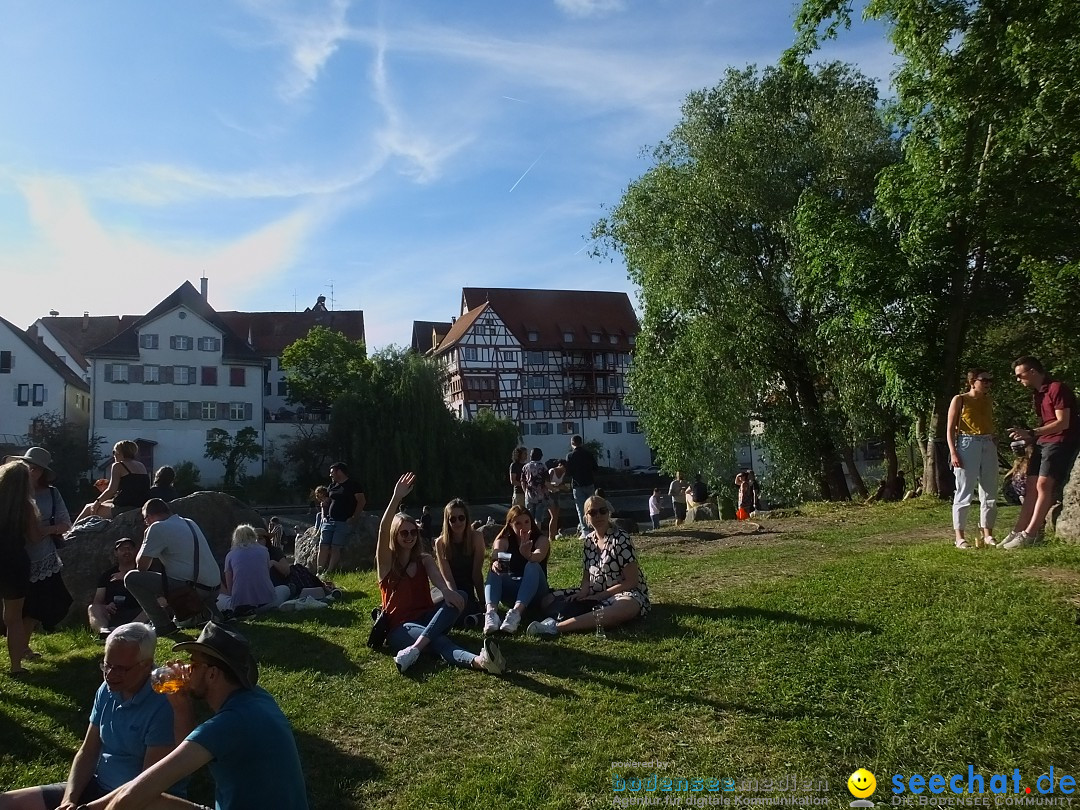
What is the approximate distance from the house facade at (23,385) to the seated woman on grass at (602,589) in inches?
2134

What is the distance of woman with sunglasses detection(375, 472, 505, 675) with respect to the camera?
6.91m

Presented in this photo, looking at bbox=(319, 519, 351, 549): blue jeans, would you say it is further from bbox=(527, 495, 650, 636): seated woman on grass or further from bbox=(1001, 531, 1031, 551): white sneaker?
bbox=(1001, 531, 1031, 551): white sneaker

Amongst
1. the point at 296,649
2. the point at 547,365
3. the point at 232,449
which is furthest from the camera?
the point at 547,365

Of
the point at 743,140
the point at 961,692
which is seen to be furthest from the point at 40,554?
the point at 743,140

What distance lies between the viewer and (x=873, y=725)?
15.9 feet

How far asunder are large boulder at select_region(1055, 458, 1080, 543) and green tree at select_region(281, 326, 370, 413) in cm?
5083

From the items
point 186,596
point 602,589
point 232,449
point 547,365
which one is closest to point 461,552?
point 602,589

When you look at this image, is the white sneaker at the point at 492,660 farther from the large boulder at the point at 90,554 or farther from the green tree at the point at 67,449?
the green tree at the point at 67,449

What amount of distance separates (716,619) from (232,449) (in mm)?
51287

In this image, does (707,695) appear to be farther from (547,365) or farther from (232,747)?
(547,365)

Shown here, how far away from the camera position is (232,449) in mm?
54156

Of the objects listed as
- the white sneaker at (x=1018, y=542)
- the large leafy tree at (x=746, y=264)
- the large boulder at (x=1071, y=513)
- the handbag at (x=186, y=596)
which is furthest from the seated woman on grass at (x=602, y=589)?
the large leafy tree at (x=746, y=264)

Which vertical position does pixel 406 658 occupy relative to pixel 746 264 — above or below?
below

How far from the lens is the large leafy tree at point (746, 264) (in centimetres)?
1930
